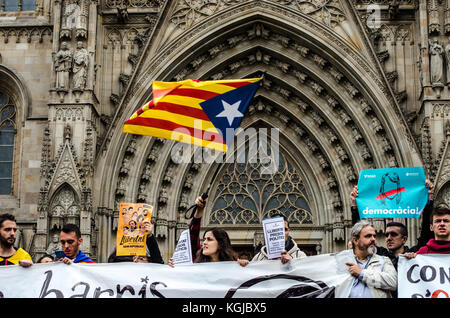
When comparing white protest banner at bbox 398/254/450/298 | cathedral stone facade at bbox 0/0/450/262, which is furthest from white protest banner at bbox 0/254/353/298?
cathedral stone facade at bbox 0/0/450/262

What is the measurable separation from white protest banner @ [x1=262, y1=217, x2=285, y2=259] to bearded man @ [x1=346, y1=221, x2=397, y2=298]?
0.99 m

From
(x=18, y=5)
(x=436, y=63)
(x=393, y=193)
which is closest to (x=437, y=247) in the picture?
(x=393, y=193)

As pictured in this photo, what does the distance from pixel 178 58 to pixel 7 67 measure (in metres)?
4.50

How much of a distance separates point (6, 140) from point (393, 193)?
12765 millimetres

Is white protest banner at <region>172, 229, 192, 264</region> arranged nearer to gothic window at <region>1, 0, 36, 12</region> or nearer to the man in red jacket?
the man in red jacket

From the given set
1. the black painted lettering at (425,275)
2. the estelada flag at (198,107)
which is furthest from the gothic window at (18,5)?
the black painted lettering at (425,275)

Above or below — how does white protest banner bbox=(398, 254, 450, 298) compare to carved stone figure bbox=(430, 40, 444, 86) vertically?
below

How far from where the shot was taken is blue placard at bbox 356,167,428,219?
10.1 meters

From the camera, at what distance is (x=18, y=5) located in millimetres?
20891

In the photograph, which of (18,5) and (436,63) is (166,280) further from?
(18,5)

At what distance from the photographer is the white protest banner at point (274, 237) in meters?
9.03

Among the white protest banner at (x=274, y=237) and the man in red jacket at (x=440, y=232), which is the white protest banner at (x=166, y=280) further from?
the man in red jacket at (x=440, y=232)

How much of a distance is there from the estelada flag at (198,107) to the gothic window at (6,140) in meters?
9.15
